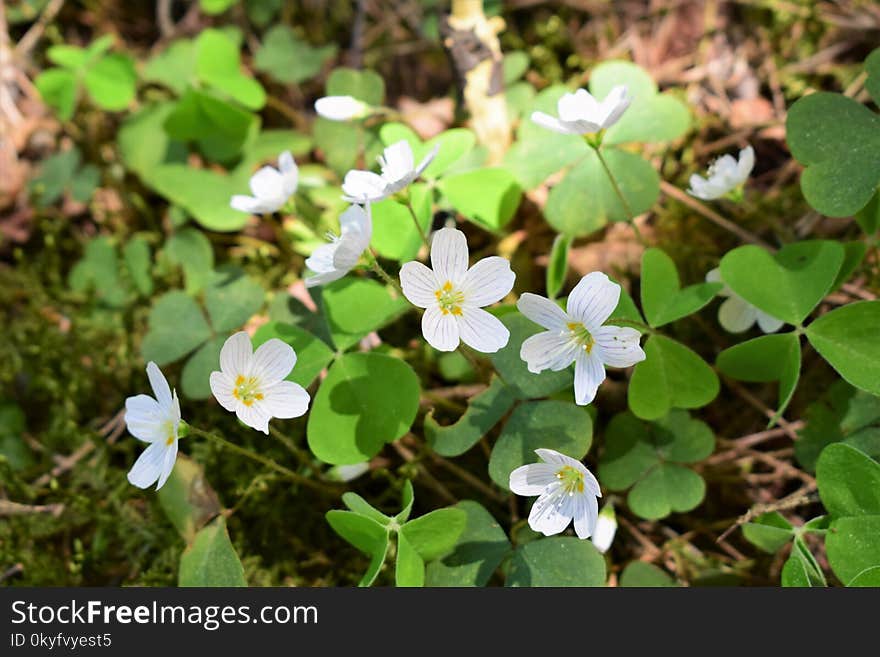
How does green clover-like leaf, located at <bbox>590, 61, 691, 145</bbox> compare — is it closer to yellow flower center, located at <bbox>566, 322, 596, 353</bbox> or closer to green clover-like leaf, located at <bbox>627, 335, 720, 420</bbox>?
green clover-like leaf, located at <bbox>627, 335, 720, 420</bbox>

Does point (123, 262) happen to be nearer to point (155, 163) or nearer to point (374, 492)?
point (155, 163)

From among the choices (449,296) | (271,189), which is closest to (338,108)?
(271,189)

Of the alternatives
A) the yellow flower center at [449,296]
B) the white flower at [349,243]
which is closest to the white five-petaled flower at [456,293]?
the yellow flower center at [449,296]

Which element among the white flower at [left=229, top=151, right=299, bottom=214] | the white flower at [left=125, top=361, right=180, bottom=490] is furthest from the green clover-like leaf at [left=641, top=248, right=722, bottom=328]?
the white flower at [left=125, top=361, right=180, bottom=490]

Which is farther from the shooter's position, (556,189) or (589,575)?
(556,189)

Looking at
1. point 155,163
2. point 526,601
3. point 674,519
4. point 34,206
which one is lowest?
point 674,519

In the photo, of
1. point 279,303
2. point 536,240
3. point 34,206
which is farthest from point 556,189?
point 34,206
